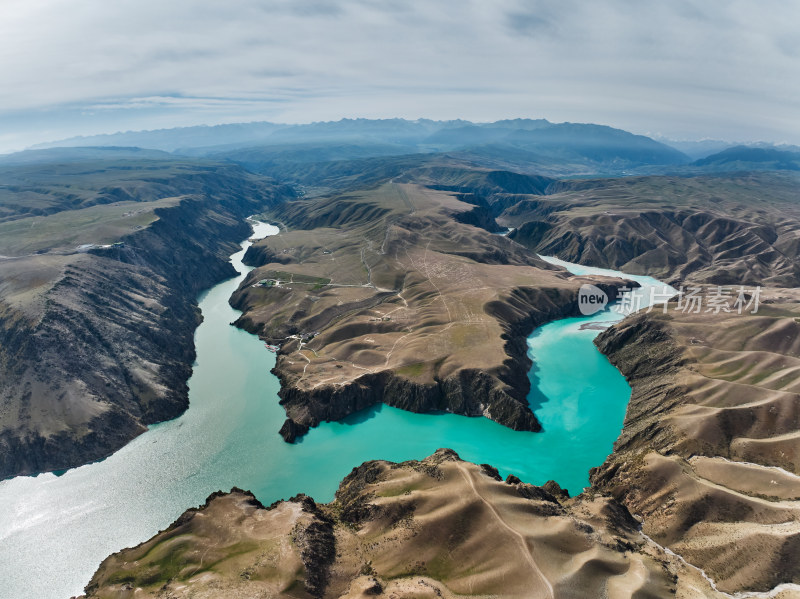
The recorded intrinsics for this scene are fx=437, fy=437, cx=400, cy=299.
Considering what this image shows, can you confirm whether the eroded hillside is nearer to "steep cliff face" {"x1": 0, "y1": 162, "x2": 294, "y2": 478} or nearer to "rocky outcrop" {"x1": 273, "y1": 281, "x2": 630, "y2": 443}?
"rocky outcrop" {"x1": 273, "y1": 281, "x2": 630, "y2": 443}

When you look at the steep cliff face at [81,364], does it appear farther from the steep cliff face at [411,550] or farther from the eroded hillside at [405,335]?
the steep cliff face at [411,550]

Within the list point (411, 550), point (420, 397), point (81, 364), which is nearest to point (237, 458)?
point (420, 397)

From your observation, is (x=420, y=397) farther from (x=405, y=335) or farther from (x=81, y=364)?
(x=81, y=364)

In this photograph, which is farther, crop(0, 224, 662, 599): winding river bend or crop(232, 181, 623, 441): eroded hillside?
crop(232, 181, 623, 441): eroded hillside

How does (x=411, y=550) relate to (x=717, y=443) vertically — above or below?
below

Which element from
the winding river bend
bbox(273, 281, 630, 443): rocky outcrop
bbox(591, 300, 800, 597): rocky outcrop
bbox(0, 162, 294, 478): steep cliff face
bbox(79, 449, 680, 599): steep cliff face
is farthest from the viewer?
bbox(273, 281, 630, 443): rocky outcrop

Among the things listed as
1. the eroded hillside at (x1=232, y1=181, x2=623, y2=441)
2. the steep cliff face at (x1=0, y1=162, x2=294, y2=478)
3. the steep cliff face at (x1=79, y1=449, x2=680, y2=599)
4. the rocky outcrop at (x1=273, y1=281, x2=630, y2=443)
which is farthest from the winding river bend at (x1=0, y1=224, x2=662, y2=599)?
the steep cliff face at (x1=79, y1=449, x2=680, y2=599)

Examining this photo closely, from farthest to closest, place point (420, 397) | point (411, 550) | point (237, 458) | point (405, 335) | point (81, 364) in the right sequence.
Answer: point (405, 335)
point (81, 364)
point (420, 397)
point (237, 458)
point (411, 550)

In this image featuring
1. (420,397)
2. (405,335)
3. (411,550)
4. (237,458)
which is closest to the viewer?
(411,550)

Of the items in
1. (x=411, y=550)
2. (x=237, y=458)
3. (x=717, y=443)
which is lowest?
(x=237, y=458)
